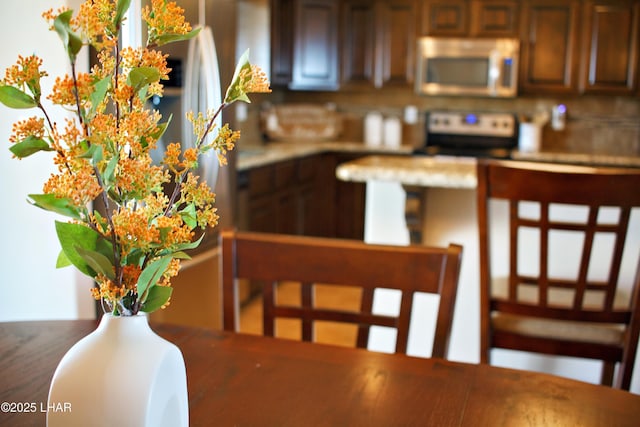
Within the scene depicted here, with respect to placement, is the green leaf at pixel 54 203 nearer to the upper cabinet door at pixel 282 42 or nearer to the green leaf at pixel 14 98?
the green leaf at pixel 14 98

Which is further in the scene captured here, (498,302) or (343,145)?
(343,145)

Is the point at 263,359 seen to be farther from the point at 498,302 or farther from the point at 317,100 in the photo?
the point at 317,100

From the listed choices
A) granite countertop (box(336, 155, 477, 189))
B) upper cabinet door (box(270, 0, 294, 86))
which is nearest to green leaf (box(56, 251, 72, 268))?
granite countertop (box(336, 155, 477, 189))

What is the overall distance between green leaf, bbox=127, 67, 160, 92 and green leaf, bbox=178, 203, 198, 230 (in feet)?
0.41

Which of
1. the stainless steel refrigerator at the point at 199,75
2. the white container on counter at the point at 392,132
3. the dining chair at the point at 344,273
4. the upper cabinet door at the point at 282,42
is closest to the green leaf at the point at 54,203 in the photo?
the dining chair at the point at 344,273

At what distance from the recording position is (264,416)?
90 centimetres

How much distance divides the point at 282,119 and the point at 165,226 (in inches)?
180

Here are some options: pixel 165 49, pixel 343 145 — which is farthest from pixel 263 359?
pixel 343 145

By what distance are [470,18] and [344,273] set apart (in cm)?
392

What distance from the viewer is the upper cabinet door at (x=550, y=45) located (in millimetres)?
4668

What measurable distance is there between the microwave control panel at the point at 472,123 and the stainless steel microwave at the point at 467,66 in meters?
0.21

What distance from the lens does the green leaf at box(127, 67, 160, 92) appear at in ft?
2.06

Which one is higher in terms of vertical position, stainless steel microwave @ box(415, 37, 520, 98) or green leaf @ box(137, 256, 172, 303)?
stainless steel microwave @ box(415, 37, 520, 98)

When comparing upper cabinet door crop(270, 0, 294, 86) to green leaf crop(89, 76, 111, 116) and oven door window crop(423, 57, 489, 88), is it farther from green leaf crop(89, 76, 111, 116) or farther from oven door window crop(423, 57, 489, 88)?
green leaf crop(89, 76, 111, 116)
